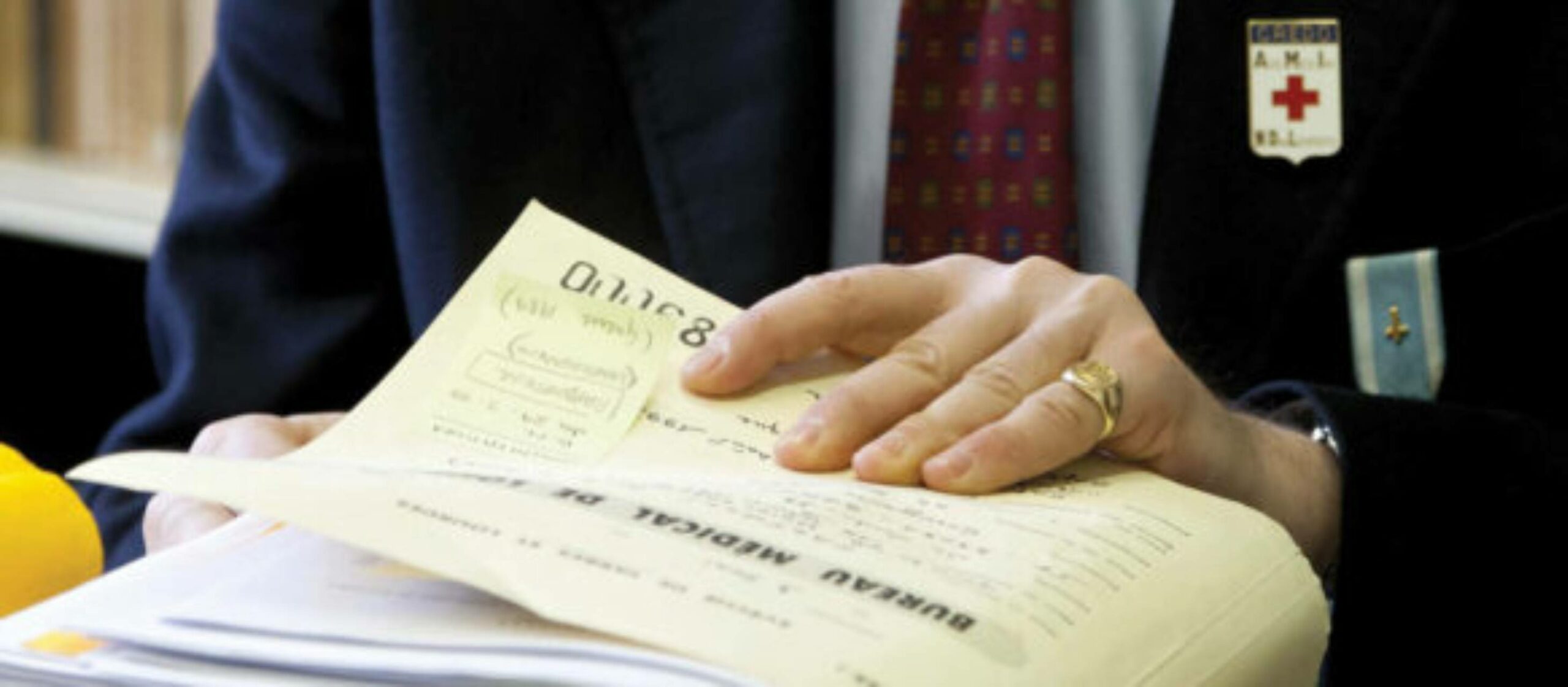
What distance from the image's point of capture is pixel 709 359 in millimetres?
628

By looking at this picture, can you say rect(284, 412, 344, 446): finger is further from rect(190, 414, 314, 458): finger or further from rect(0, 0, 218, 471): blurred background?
rect(0, 0, 218, 471): blurred background

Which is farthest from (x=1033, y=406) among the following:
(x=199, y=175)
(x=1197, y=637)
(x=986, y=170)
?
(x=199, y=175)

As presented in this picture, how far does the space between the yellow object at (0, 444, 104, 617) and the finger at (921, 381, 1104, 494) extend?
0.29m

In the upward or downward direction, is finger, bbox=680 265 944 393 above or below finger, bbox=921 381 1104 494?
above

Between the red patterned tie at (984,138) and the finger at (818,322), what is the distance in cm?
34

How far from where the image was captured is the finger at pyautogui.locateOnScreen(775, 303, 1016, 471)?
59 cm

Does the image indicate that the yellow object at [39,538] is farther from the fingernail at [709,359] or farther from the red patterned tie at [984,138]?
the red patterned tie at [984,138]

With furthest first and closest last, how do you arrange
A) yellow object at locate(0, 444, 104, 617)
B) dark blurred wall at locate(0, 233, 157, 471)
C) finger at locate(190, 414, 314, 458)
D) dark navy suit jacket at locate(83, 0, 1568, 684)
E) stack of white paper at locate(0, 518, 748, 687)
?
dark blurred wall at locate(0, 233, 157, 471)
dark navy suit jacket at locate(83, 0, 1568, 684)
finger at locate(190, 414, 314, 458)
yellow object at locate(0, 444, 104, 617)
stack of white paper at locate(0, 518, 748, 687)

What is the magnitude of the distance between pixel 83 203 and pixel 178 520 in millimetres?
1493

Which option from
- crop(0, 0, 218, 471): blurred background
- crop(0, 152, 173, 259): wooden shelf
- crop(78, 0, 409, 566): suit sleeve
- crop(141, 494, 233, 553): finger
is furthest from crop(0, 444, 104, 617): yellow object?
crop(0, 152, 173, 259): wooden shelf

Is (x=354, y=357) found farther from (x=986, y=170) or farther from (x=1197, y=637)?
(x=1197, y=637)

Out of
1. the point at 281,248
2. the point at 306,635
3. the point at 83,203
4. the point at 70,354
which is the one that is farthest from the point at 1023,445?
the point at 83,203

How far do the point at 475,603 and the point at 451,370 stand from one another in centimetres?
18

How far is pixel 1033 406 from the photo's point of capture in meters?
0.62
